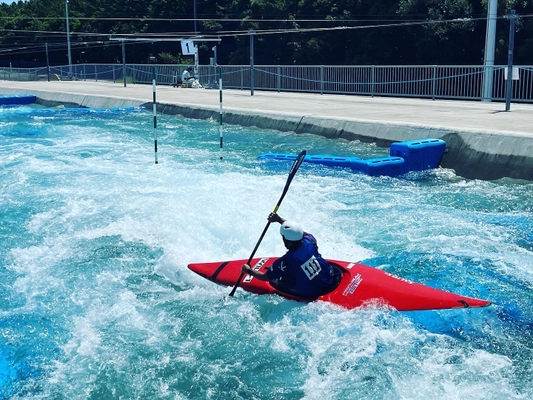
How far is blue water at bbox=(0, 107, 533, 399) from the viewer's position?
5367mm

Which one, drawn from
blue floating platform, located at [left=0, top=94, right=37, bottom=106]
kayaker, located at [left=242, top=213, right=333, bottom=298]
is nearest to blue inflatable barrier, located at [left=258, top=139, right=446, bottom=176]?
kayaker, located at [left=242, top=213, right=333, bottom=298]

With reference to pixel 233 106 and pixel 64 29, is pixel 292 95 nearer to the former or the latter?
pixel 233 106

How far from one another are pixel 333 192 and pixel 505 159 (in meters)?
3.39

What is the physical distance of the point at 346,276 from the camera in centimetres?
636

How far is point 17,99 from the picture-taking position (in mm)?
29250

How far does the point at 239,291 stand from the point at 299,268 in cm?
105

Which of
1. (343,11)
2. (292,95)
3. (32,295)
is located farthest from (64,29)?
(32,295)

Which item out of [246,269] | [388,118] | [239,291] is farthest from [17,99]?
[246,269]

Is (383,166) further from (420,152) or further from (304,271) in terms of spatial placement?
(304,271)

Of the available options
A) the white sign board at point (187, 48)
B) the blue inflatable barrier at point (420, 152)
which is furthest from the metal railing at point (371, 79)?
the blue inflatable barrier at point (420, 152)

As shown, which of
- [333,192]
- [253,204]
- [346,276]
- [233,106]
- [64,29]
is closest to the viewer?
[346,276]

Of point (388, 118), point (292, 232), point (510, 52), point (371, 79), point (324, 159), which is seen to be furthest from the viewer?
point (371, 79)

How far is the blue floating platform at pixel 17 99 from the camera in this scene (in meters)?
28.8

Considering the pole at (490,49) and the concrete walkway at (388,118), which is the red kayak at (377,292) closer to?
the concrete walkway at (388,118)
